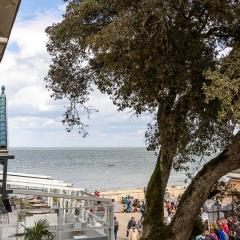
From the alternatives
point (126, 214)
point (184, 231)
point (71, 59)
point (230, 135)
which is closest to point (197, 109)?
point (230, 135)

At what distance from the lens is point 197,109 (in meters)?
8.91

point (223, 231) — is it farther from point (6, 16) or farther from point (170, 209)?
point (6, 16)

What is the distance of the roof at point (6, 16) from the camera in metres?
4.41

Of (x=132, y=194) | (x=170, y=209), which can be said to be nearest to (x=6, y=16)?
(x=170, y=209)

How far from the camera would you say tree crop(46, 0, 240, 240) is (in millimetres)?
8156

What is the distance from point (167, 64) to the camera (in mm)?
8438

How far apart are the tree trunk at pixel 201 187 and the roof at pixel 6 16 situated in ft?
19.6

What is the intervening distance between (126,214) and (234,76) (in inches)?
916

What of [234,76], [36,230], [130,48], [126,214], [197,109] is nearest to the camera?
[234,76]

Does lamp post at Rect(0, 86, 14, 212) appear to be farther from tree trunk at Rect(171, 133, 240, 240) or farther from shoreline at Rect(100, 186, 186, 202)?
shoreline at Rect(100, 186, 186, 202)

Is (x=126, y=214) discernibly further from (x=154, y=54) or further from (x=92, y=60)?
(x=154, y=54)

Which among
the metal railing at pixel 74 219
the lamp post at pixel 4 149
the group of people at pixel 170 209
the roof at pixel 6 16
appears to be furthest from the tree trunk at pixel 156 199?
the roof at pixel 6 16

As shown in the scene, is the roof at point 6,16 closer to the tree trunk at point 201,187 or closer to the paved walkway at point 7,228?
the tree trunk at point 201,187

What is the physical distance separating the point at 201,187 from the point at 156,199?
1459mm
